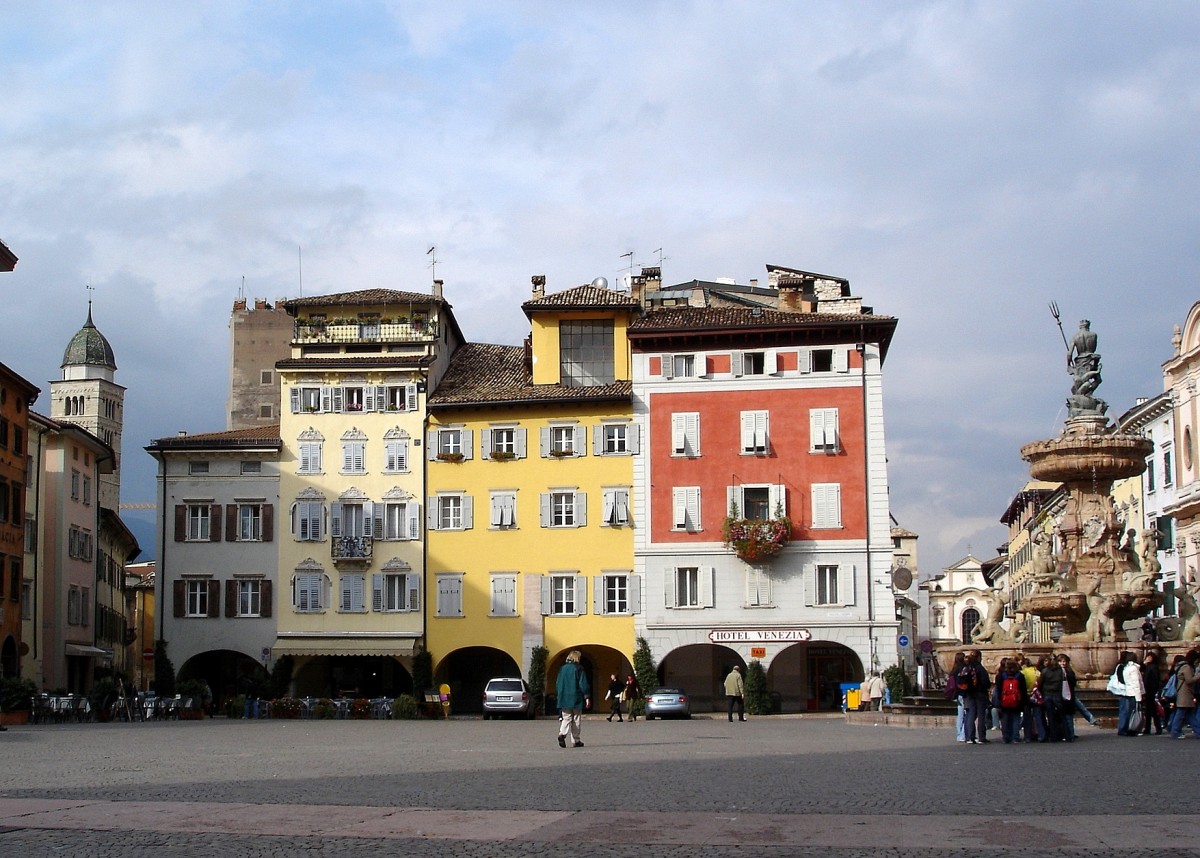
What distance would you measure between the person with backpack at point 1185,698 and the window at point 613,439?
101 ft

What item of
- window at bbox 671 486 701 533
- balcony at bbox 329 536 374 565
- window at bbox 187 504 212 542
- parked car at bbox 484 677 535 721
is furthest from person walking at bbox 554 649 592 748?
window at bbox 187 504 212 542

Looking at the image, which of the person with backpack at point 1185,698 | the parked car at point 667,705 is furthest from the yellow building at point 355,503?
the person with backpack at point 1185,698

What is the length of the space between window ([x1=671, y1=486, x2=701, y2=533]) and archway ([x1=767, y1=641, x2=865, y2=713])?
579 centimetres

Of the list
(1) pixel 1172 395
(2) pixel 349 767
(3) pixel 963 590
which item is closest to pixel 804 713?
(1) pixel 1172 395

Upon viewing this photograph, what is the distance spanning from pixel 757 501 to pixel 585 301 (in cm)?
1026

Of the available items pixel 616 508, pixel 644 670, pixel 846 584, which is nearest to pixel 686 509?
pixel 616 508

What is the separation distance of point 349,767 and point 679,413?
36.8 m

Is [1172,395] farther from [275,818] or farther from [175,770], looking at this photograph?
[275,818]

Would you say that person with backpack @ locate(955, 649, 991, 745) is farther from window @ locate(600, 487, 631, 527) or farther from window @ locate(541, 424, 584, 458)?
window @ locate(541, 424, 584, 458)

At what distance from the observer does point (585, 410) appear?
57.8 metres

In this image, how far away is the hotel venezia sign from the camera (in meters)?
54.9

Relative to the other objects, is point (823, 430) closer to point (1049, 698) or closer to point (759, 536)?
point (759, 536)

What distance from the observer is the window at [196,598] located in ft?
194

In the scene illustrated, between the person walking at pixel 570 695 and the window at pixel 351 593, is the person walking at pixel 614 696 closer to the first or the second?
the window at pixel 351 593
